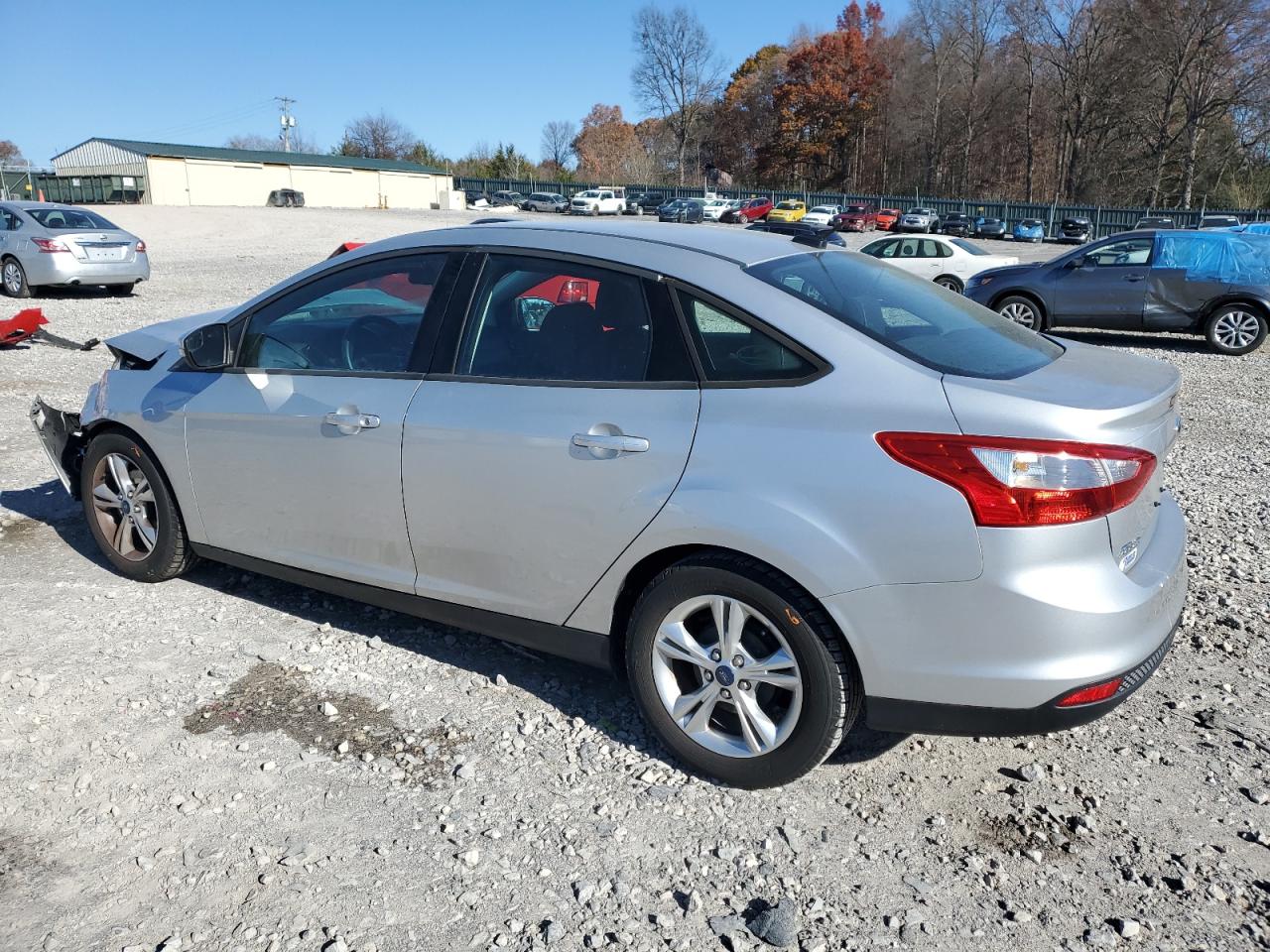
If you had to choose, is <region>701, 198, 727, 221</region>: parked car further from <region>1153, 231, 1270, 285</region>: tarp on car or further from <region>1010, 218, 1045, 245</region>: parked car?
<region>1153, 231, 1270, 285</region>: tarp on car

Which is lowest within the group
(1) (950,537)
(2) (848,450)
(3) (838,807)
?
(3) (838,807)

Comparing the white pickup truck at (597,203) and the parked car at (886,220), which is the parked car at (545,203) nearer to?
the white pickup truck at (597,203)

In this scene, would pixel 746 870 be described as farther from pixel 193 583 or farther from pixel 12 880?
pixel 193 583

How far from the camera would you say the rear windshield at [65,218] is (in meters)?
15.9

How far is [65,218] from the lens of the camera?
1622 cm

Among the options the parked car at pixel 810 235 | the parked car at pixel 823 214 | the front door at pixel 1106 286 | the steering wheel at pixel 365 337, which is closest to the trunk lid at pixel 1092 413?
the parked car at pixel 810 235

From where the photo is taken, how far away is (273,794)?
3.04 m

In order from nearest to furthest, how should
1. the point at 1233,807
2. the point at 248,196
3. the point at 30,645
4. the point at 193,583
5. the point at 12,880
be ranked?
the point at 12,880 < the point at 1233,807 < the point at 30,645 < the point at 193,583 < the point at 248,196

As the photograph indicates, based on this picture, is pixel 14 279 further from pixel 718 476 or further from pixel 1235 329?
pixel 1235 329

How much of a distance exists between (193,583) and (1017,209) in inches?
2373

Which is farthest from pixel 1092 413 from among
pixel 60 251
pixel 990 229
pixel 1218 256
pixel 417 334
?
pixel 990 229

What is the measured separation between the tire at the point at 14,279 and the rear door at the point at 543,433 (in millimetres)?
15669

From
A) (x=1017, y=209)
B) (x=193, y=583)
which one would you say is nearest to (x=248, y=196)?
(x=1017, y=209)

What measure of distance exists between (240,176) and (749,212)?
34.1 meters
